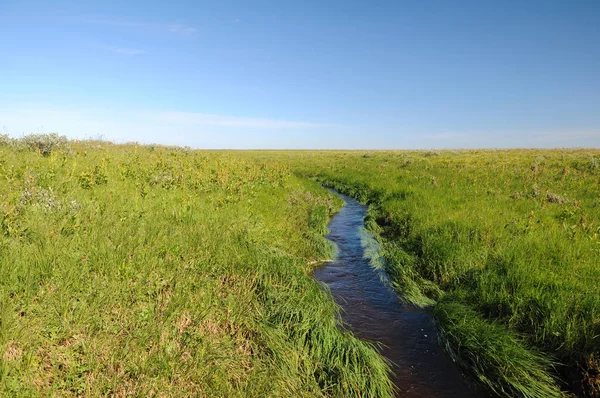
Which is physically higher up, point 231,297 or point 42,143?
point 42,143

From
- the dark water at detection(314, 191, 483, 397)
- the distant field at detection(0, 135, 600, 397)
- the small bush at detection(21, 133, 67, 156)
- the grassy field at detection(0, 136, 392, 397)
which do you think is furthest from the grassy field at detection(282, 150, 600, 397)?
the small bush at detection(21, 133, 67, 156)

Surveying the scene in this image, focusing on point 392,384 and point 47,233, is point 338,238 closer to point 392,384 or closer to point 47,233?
point 392,384

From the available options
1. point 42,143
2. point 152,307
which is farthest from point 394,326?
point 42,143

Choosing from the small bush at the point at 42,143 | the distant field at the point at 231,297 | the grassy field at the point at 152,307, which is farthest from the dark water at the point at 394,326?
the small bush at the point at 42,143

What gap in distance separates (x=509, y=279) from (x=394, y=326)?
2792 millimetres

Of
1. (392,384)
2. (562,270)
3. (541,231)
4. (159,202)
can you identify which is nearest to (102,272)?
(159,202)

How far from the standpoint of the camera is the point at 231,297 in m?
6.66

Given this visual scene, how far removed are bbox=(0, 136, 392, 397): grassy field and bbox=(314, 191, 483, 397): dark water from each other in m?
0.61

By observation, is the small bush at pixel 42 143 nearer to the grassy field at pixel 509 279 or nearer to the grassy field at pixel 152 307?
the grassy field at pixel 152 307

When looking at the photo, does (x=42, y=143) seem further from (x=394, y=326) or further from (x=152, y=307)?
(x=394, y=326)

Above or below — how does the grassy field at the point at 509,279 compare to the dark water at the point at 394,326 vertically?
above

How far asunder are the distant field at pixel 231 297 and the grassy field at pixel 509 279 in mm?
37

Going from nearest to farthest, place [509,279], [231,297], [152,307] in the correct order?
[152,307] → [231,297] → [509,279]

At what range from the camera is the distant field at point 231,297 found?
4.63 m
